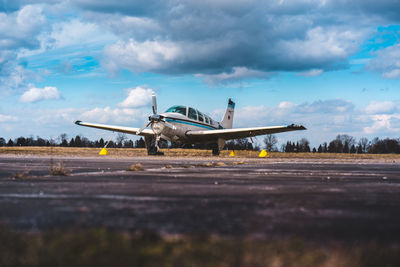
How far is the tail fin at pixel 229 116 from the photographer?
4009 cm

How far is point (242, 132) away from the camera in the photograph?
30484 mm

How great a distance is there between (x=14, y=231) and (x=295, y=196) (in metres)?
3.43

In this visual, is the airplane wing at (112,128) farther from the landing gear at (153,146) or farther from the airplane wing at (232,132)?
the airplane wing at (232,132)

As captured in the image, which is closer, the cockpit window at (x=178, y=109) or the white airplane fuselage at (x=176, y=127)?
the white airplane fuselage at (x=176, y=127)

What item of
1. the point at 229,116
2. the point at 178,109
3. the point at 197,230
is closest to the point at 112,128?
the point at 178,109

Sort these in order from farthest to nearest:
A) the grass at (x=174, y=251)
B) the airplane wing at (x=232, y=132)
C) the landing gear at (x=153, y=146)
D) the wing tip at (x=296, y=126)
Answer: the airplane wing at (x=232, y=132), the landing gear at (x=153, y=146), the wing tip at (x=296, y=126), the grass at (x=174, y=251)

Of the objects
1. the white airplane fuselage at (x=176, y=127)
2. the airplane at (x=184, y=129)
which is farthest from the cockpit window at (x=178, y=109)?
the white airplane fuselage at (x=176, y=127)

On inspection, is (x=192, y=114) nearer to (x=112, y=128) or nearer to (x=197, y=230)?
(x=112, y=128)

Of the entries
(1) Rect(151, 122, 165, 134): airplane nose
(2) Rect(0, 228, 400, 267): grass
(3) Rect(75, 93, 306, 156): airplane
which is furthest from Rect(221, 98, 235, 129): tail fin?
(2) Rect(0, 228, 400, 267): grass

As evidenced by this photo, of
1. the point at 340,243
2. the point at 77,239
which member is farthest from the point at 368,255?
the point at 77,239

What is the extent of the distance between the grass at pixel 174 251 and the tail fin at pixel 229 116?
1474 inches

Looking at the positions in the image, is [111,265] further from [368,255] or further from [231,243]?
[368,255]

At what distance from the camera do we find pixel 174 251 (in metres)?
2.13

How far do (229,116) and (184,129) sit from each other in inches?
491
